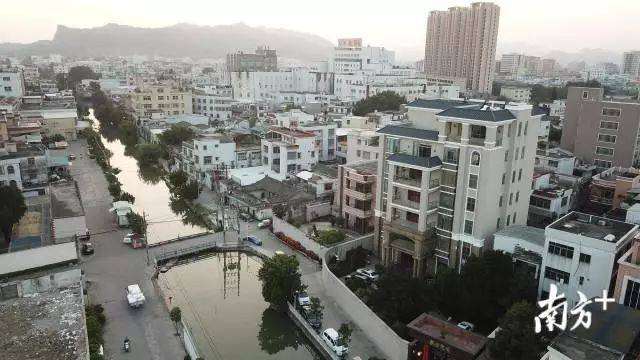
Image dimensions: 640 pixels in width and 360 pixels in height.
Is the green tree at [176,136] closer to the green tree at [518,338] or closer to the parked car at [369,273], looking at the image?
the parked car at [369,273]

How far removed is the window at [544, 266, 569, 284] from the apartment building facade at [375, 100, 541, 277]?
8.63 ft

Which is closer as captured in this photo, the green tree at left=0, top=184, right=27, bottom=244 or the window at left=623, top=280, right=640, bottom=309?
the window at left=623, top=280, right=640, bottom=309

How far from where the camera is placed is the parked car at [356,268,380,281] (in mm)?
17938

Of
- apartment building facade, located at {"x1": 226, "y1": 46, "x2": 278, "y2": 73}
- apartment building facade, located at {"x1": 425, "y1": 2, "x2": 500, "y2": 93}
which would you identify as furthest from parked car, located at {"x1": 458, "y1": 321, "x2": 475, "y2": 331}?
apartment building facade, located at {"x1": 226, "y1": 46, "x2": 278, "y2": 73}

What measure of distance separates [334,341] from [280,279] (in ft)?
9.74

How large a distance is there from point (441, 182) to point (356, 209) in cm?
553

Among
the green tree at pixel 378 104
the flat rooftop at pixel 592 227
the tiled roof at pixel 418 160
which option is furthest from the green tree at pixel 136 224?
the green tree at pixel 378 104

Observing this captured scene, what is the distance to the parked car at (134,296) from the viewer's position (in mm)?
16031

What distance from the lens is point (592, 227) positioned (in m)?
15.0

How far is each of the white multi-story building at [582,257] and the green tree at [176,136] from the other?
3075 centimetres

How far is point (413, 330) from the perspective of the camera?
13.2m

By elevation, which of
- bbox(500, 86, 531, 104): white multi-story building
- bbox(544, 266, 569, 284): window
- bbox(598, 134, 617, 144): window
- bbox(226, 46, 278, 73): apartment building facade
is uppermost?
bbox(226, 46, 278, 73): apartment building facade

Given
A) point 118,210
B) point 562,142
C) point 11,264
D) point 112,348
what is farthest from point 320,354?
point 562,142

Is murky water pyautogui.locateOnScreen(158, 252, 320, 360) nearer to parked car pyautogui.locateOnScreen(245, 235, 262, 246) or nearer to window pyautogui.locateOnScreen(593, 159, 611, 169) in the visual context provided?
parked car pyautogui.locateOnScreen(245, 235, 262, 246)
